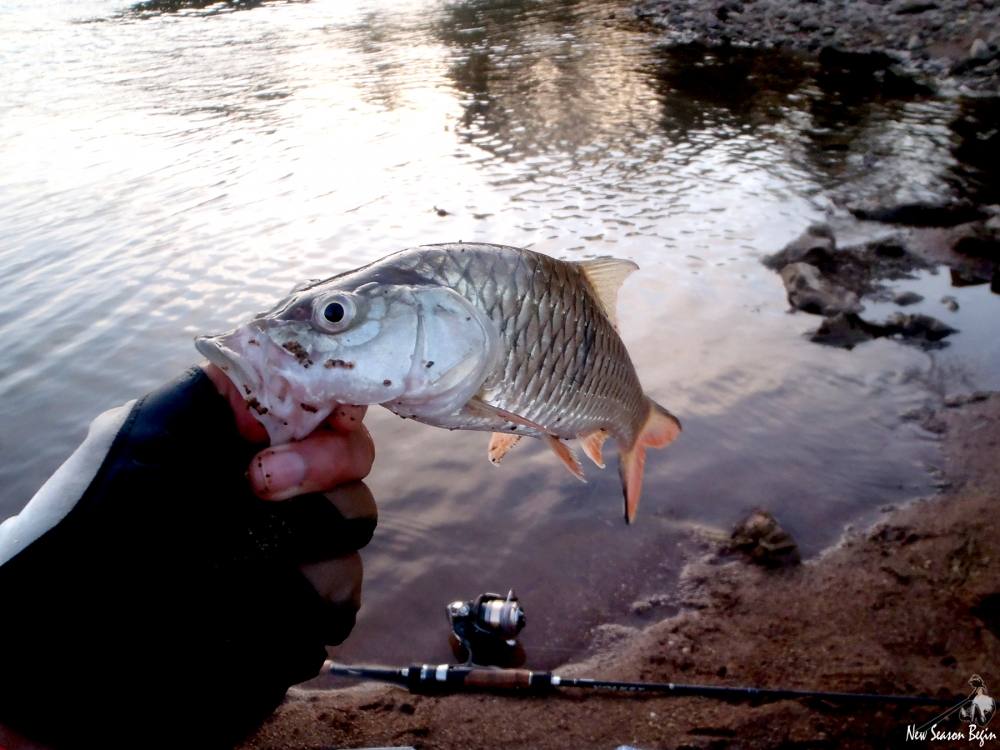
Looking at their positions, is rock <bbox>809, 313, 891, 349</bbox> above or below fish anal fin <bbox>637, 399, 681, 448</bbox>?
below

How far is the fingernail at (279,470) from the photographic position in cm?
205

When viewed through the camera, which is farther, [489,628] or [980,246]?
[980,246]

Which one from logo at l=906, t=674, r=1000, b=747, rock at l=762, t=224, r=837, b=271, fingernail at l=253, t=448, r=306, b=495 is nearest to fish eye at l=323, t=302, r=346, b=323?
fingernail at l=253, t=448, r=306, b=495

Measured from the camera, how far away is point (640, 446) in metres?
3.07

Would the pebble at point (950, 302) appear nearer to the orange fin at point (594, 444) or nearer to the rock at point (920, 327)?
the rock at point (920, 327)

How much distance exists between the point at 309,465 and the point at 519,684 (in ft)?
6.17

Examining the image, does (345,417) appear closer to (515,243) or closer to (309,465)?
(309,465)

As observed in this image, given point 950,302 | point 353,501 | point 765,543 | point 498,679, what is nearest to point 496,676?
point 498,679

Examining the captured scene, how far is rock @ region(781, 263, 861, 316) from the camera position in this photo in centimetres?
A: 669

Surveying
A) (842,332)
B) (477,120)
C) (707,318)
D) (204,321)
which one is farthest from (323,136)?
(842,332)

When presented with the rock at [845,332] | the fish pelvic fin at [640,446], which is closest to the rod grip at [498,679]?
the fish pelvic fin at [640,446]

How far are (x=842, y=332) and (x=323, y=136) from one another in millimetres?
10255

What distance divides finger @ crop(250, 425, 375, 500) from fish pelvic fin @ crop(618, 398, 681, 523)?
1.26 metres

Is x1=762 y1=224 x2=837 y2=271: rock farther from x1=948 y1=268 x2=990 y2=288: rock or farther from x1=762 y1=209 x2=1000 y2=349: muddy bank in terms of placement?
x1=948 y1=268 x2=990 y2=288: rock
